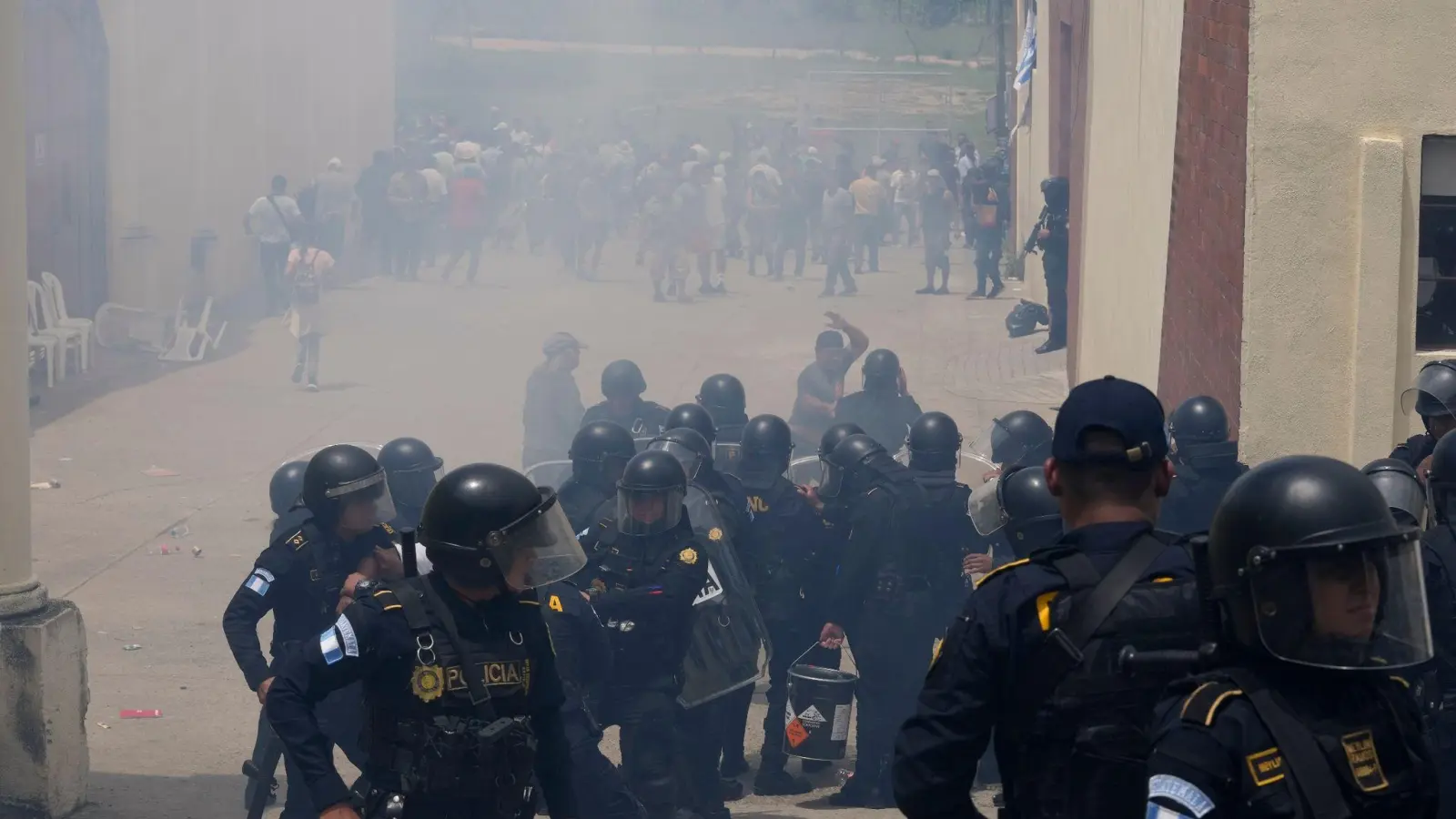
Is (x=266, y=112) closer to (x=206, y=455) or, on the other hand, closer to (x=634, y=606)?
(x=206, y=455)

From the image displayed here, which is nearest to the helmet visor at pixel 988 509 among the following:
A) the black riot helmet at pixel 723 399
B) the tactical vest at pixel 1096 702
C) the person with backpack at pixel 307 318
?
the tactical vest at pixel 1096 702

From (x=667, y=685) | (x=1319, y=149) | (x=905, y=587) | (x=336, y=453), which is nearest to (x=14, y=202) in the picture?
(x=336, y=453)

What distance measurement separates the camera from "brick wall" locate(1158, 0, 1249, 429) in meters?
8.31

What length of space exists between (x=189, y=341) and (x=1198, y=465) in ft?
46.4

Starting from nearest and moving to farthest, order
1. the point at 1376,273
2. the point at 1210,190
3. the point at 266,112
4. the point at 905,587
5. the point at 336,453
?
1. the point at 336,453
2. the point at 905,587
3. the point at 1376,273
4. the point at 1210,190
5. the point at 266,112

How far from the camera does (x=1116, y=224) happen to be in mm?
12906

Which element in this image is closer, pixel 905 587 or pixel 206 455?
pixel 905 587

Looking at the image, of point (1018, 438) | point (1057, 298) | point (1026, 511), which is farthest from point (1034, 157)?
point (1026, 511)

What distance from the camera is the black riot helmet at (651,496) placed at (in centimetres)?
622

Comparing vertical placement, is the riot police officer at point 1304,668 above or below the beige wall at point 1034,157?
below

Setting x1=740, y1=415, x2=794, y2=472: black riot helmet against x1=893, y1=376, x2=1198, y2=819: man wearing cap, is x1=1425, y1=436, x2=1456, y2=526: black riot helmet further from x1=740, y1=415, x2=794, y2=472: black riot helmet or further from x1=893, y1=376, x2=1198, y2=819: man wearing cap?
x1=740, y1=415, x2=794, y2=472: black riot helmet

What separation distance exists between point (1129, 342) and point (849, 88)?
109 ft

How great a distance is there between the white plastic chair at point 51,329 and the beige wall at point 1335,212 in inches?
496

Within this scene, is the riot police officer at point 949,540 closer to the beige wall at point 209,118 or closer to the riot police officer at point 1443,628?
the riot police officer at point 1443,628
